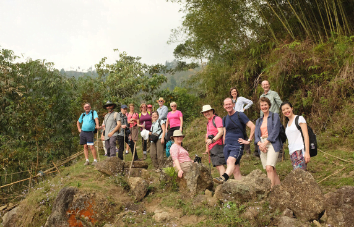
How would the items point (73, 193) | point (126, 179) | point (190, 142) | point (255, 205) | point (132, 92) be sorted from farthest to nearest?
point (132, 92) < point (190, 142) < point (126, 179) < point (73, 193) < point (255, 205)

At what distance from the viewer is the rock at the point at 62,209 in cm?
515

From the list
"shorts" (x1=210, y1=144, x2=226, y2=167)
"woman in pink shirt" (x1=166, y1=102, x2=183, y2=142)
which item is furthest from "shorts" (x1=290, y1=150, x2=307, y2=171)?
"woman in pink shirt" (x1=166, y1=102, x2=183, y2=142)

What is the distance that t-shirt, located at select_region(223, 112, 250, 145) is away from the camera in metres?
4.69

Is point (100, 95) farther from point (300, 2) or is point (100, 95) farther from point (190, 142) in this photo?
point (300, 2)

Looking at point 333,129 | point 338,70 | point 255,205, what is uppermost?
point 338,70

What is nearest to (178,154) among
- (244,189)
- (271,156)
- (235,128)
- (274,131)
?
(235,128)

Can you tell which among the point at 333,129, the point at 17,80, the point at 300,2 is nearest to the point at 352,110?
the point at 333,129

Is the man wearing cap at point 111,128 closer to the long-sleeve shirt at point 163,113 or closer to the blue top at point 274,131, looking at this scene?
the long-sleeve shirt at point 163,113

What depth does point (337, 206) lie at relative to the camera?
11.6ft

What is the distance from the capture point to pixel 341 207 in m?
3.45

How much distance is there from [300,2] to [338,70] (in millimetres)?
3025

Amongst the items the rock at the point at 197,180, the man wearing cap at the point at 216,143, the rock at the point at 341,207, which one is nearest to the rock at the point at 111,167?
the rock at the point at 197,180

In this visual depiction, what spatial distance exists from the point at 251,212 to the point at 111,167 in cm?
379

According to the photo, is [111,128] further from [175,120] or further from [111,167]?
[175,120]
